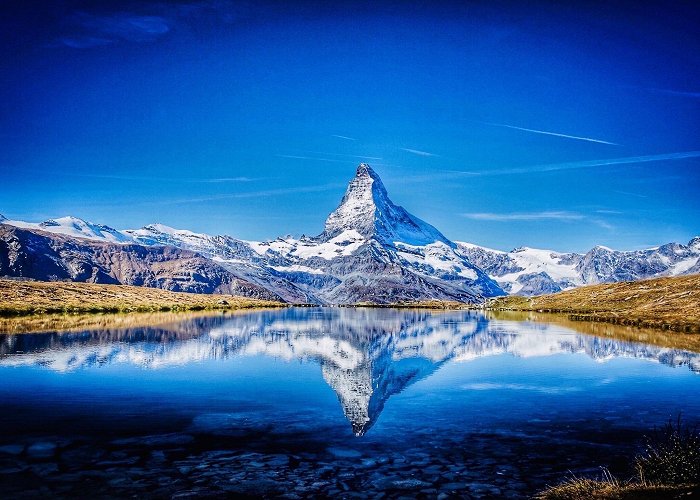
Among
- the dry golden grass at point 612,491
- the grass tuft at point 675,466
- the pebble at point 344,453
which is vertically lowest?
the pebble at point 344,453

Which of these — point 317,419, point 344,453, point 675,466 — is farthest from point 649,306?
point 344,453

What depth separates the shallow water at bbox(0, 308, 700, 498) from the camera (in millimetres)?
19625

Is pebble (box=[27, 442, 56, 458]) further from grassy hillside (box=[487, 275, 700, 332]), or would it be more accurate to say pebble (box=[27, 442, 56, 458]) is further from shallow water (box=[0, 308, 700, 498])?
grassy hillside (box=[487, 275, 700, 332])

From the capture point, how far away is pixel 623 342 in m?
76.2

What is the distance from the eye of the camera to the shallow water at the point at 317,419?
19.6 meters

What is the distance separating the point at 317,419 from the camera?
29.6 m

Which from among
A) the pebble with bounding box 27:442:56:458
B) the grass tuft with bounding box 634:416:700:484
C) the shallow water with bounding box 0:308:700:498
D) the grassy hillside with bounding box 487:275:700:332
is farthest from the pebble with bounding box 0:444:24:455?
the grassy hillside with bounding box 487:275:700:332

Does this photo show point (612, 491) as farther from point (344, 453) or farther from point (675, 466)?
point (344, 453)

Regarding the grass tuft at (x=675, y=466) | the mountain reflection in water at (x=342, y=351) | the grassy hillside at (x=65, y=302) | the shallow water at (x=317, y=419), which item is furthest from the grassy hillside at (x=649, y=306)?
the grassy hillside at (x=65, y=302)

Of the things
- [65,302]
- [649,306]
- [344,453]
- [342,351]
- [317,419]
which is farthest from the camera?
[649,306]

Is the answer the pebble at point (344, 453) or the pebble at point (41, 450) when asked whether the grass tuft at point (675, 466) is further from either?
the pebble at point (41, 450)

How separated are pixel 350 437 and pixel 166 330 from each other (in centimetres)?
6621

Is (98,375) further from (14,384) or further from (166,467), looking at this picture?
(166,467)

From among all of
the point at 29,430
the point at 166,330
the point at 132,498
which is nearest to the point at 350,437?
the point at 132,498
